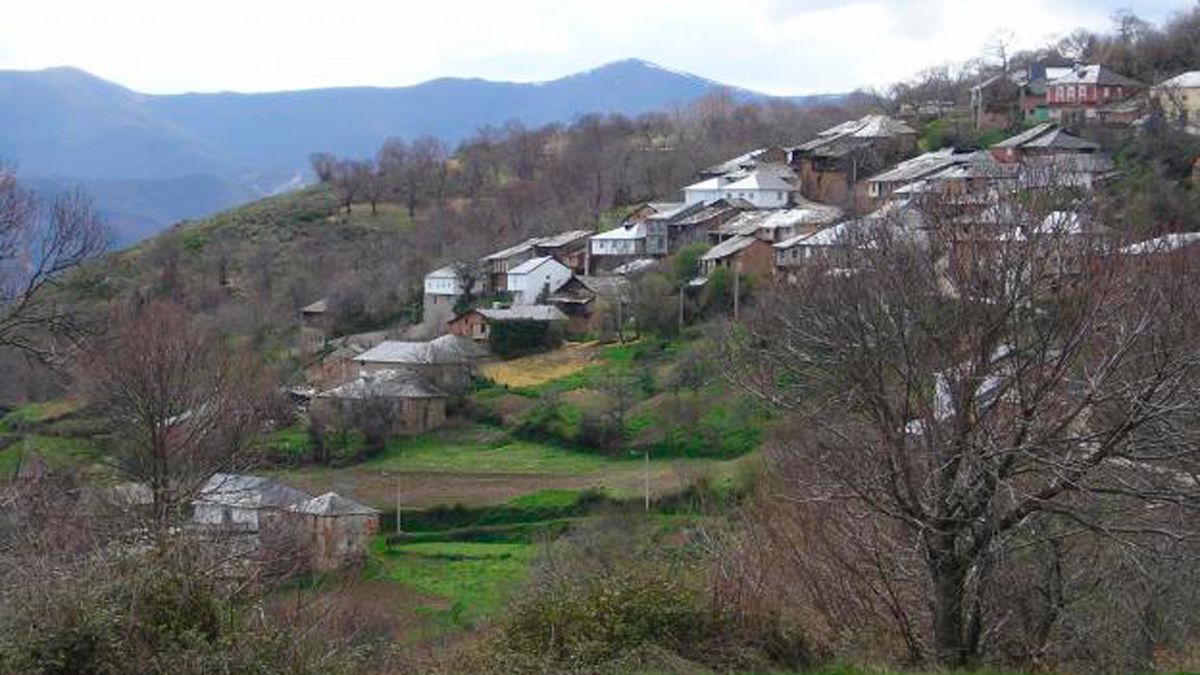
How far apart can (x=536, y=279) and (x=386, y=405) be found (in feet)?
Result: 41.8

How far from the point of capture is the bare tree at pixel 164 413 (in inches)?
634

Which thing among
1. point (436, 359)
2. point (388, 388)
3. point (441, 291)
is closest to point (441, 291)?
point (441, 291)

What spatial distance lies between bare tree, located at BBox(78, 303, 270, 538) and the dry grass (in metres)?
17.4

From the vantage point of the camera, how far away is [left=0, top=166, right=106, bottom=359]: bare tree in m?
10.6

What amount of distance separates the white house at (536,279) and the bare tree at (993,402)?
35.6 m

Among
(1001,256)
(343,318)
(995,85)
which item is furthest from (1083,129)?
(1001,256)

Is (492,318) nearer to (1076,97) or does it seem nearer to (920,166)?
(920,166)

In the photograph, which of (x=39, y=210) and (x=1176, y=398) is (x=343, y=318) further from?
(x=1176, y=398)

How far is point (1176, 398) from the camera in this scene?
337 inches

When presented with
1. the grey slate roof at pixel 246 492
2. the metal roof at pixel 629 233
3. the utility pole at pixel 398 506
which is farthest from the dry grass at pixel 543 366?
the grey slate roof at pixel 246 492

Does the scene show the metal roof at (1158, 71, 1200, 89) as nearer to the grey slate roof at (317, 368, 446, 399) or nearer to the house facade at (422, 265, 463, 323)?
the house facade at (422, 265, 463, 323)

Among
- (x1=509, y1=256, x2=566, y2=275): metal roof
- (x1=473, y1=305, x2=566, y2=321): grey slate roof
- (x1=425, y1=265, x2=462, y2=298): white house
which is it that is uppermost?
(x1=509, y1=256, x2=566, y2=275): metal roof

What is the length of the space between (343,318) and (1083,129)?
26212 millimetres

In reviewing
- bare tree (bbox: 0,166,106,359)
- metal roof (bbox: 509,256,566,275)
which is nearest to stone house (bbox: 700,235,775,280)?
metal roof (bbox: 509,256,566,275)
